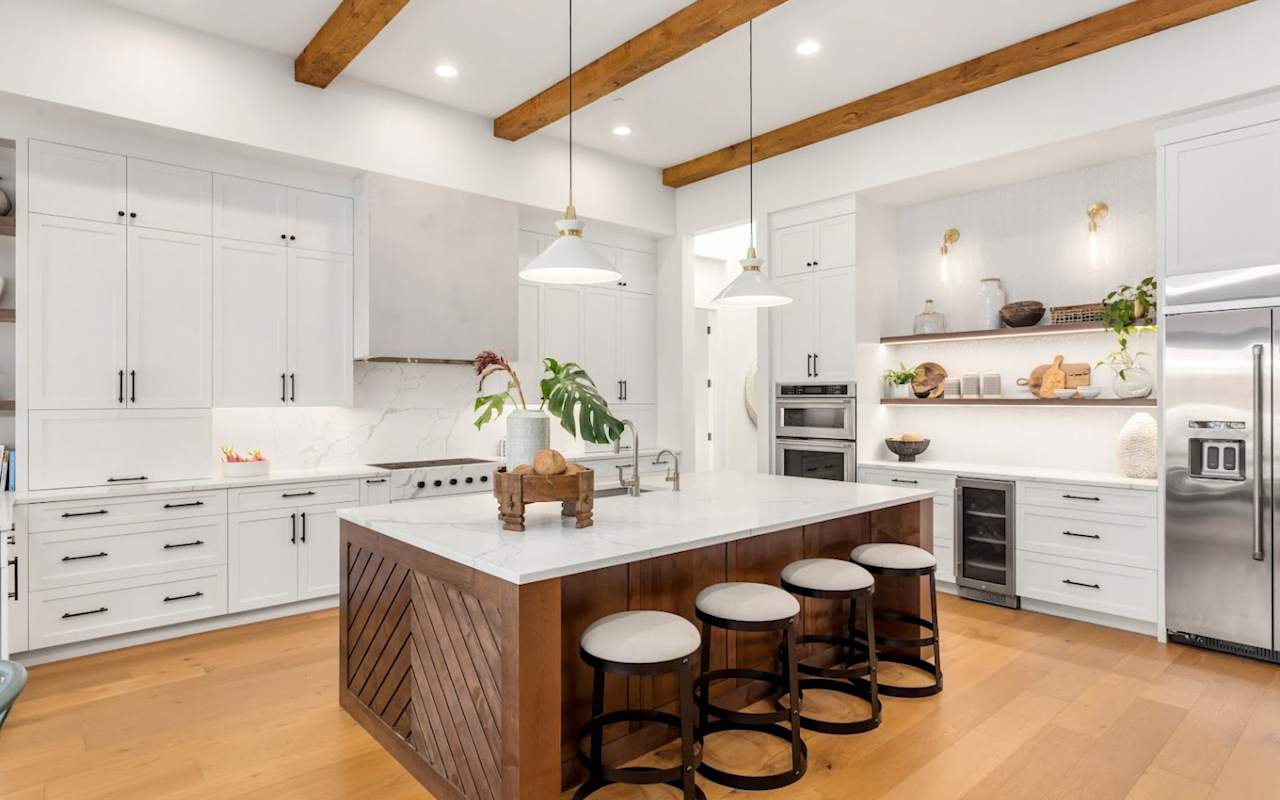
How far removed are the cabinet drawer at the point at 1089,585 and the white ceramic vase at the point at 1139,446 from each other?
1.92ft

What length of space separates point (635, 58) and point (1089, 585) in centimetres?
392

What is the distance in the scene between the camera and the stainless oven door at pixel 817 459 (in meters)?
5.27

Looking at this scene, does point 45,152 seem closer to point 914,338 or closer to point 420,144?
point 420,144

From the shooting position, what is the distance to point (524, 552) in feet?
7.20

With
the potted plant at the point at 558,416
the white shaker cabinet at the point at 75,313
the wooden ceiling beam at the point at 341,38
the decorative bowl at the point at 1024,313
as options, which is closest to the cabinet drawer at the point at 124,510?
the white shaker cabinet at the point at 75,313

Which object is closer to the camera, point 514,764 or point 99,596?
point 514,764

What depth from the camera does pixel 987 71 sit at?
4.22m

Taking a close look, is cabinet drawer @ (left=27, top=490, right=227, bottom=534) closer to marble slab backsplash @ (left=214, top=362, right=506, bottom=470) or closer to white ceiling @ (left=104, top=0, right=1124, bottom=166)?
marble slab backsplash @ (left=214, top=362, right=506, bottom=470)

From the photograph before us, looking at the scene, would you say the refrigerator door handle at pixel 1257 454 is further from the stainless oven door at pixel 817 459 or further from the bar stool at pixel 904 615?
the stainless oven door at pixel 817 459

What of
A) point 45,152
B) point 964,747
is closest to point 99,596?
point 45,152

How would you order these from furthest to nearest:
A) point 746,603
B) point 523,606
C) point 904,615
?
point 904,615 < point 746,603 < point 523,606

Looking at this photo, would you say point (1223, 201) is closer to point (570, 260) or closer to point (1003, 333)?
point (1003, 333)

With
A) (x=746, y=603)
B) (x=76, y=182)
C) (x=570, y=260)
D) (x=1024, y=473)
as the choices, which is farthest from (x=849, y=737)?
(x=76, y=182)

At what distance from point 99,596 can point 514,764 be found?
2.95m
